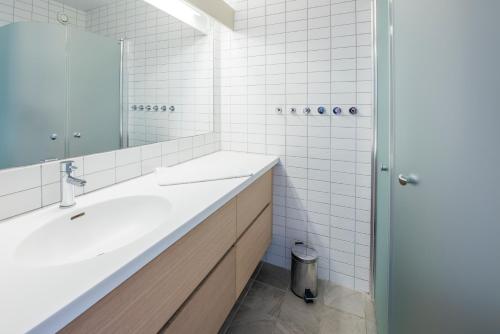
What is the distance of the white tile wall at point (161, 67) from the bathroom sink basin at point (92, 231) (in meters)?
0.46

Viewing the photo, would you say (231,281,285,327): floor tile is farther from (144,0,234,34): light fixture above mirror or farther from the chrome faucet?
(144,0,234,34): light fixture above mirror

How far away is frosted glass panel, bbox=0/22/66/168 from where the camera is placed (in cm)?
82

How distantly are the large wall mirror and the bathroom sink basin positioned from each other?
0.91ft

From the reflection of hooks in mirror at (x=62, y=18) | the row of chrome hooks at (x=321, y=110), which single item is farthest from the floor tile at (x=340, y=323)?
the reflection of hooks in mirror at (x=62, y=18)

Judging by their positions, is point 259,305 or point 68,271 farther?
point 259,305

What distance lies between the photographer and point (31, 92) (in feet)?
2.96

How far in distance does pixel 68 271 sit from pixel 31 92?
0.74 meters

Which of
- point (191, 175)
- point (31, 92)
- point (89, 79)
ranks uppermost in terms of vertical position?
point (89, 79)

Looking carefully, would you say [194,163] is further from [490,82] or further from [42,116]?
[490,82]

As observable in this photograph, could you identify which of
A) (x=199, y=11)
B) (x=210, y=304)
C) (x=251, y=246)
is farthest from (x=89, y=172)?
(x=199, y=11)

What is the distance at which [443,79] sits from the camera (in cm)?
65

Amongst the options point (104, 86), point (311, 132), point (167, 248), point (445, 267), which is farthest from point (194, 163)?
point (445, 267)

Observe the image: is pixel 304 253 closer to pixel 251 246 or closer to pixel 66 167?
pixel 251 246

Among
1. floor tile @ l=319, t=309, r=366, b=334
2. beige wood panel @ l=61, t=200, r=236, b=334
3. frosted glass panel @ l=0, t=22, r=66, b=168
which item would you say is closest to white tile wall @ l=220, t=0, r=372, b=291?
floor tile @ l=319, t=309, r=366, b=334
